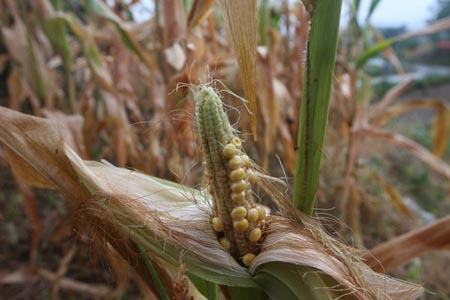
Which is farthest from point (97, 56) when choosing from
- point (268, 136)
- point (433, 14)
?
point (433, 14)

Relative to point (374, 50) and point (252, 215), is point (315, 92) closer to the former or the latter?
point (252, 215)

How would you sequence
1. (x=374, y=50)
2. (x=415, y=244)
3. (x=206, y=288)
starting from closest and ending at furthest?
(x=206, y=288) < (x=415, y=244) < (x=374, y=50)

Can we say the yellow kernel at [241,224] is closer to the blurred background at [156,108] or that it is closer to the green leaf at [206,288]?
the green leaf at [206,288]

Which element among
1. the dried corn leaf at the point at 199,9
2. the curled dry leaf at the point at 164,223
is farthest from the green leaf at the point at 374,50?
the curled dry leaf at the point at 164,223

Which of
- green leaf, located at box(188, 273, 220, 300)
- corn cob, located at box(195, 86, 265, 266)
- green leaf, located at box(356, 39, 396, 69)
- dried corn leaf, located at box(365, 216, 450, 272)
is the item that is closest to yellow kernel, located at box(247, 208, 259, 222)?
corn cob, located at box(195, 86, 265, 266)

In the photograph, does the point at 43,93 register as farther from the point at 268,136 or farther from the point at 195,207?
the point at 195,207

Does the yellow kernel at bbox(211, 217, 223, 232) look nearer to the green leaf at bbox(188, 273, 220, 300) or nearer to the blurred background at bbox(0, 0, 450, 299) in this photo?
the green leaf at bbox(188, 273, 220, 300)

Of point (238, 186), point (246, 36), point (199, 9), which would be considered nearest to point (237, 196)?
point (238, 186)
